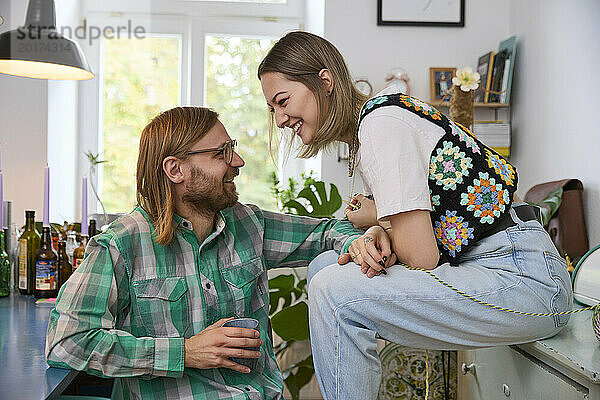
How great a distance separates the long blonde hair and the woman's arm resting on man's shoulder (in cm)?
36

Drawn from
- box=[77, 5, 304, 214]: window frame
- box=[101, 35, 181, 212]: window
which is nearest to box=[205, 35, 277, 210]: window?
box=[77, 5, 304, 214]: window frame

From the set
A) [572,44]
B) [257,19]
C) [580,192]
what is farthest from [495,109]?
[257,19]

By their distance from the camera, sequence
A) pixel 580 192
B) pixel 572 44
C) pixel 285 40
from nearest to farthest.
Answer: pixel 285 40
pixel 580 192
pixel 572 44

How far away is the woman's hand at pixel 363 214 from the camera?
1.71 metres

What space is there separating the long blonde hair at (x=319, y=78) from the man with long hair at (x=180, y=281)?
0.72ft

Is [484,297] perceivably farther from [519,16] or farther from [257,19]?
[257,19]

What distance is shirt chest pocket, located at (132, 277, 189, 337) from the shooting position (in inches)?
58.8

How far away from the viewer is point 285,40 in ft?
5.38

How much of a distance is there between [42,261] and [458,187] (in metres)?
1.46

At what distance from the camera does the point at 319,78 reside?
161cm

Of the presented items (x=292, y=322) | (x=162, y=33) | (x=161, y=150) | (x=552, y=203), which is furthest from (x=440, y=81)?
(x=161, y=150)

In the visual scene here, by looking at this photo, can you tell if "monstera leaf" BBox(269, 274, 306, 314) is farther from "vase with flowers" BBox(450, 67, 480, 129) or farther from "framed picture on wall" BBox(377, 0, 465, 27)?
"framed picture on wall" BBox(377, 0, 465, 27)

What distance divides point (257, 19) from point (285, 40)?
7.51 ft

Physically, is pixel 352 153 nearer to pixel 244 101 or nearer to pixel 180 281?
pixel 180 281
